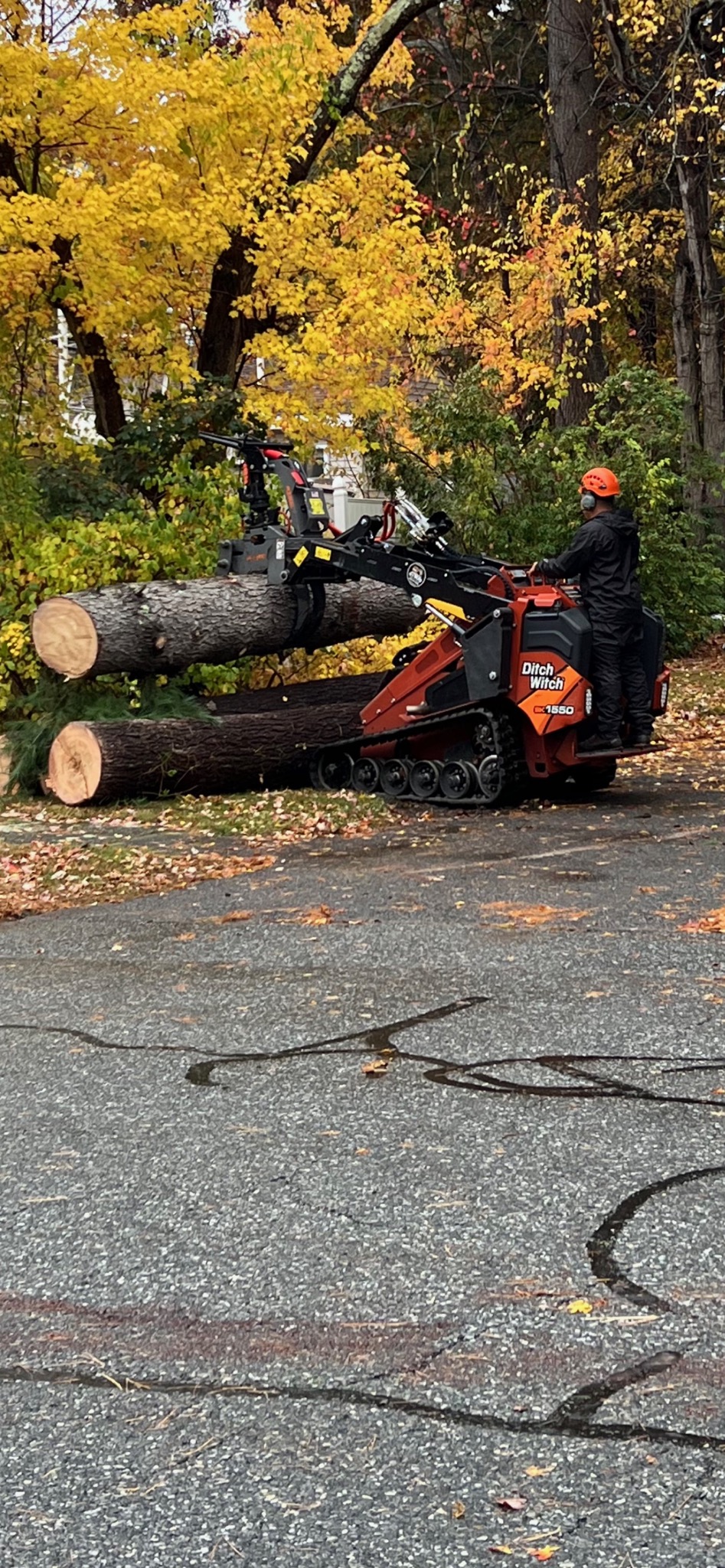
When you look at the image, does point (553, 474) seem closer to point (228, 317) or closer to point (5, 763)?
point (228, 317)

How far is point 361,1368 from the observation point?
11.7ft

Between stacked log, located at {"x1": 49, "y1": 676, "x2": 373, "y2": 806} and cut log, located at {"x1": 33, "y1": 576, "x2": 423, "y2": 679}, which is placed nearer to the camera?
stacked log, located at {"x1": 49, "y1": 676, "x2": 373, "y2": 806}

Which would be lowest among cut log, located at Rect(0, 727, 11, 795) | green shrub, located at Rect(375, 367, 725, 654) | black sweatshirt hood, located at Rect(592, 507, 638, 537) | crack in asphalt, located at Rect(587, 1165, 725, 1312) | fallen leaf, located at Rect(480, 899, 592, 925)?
crack in asphalt, located at Rect(587, 1165, 725, 1312)

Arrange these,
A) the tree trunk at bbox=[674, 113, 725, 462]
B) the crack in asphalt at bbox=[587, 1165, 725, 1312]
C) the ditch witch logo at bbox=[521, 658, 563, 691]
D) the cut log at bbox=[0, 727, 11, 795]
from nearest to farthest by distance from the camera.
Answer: the crack in asphalt at bbox=[587, 1165, 725, 1312] → the ditch witch logo at bbox=[521, 658, 563, 691] → the cut log at bbox=[0, 727, 11, 795] → the tree trunk at bbox=[674, 113, 725, 462]

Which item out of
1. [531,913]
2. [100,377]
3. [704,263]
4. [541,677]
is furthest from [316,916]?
[704,263]

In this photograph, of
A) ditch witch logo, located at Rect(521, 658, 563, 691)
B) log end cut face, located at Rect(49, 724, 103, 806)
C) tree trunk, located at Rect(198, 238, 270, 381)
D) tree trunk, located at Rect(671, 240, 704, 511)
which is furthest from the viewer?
tree trunk, located at Rect(671, 240, 704, 511)

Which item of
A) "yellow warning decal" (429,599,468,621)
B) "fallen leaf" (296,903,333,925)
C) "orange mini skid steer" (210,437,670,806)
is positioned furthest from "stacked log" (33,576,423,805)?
"fallen leaf" (296,903,333,925)

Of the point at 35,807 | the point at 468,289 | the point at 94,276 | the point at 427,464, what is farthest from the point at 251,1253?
the point at 468,289

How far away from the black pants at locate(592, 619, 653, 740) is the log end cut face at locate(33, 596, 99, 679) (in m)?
3.97

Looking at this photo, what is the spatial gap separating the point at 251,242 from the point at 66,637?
4.93 metres

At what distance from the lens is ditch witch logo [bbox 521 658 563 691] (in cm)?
1181

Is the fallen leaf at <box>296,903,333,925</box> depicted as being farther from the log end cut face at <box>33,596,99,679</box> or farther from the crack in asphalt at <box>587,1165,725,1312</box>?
the log end cut face at <box>33,596,99,679</box>

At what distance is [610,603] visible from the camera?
461 inches

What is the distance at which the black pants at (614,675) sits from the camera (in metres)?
11.7
